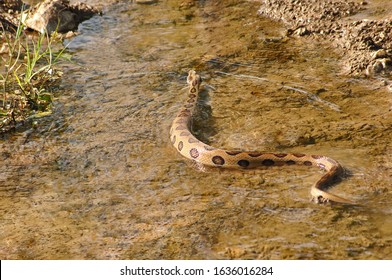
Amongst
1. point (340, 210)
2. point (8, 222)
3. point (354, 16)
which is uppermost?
point (354, 16)

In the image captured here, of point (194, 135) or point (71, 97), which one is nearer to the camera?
point (194, 135)

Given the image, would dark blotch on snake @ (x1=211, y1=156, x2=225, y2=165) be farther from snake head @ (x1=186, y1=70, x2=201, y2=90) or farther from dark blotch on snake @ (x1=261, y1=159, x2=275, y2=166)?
snake head @ (x1=186, y1=70, x2=201, y2=90)

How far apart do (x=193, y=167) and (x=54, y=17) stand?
683 centimetres

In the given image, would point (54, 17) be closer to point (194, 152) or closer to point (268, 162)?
point (194, 152)

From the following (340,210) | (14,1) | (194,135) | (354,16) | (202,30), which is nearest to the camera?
(340,210)

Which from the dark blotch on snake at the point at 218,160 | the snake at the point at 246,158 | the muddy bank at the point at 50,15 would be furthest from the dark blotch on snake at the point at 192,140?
the muddy bank at the point at 50,15

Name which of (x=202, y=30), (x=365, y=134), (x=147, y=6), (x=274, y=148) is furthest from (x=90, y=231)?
(x=147, y=6)

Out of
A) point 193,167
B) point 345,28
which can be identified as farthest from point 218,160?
point 345,28

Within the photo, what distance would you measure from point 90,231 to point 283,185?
2305 mm

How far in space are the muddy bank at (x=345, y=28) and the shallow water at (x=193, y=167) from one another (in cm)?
30

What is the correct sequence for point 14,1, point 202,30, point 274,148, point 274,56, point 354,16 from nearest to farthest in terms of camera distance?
point 274,148
point 274,56
point 354,16
point 202,30
point 14,1

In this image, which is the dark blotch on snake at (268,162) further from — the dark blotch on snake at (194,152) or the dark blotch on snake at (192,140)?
the dark blotch on snake at (192,140)

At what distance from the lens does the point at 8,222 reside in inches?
262

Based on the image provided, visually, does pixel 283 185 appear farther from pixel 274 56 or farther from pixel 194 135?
pixel 274 56
